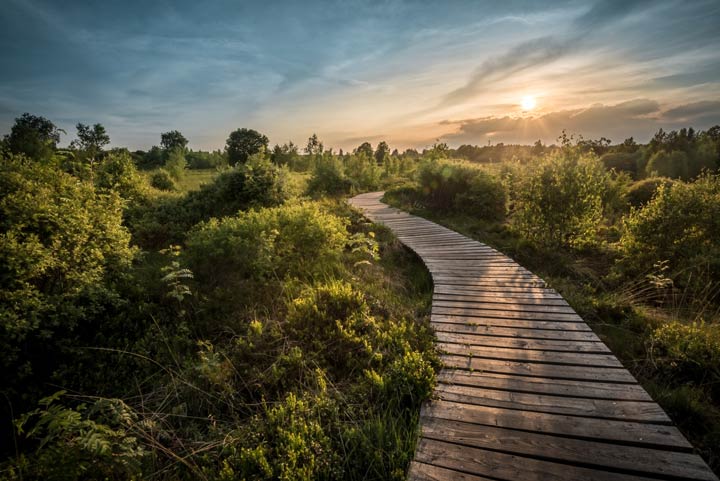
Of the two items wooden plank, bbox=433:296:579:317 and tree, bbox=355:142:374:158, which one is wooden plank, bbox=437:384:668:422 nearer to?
wooden plank, bbox=433:296:579:317

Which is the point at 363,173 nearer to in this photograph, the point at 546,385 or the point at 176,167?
the point at 176,167

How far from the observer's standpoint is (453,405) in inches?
113

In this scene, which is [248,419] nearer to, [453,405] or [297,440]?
[297,440]

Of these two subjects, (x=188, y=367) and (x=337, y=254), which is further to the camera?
(x=337, y=254)

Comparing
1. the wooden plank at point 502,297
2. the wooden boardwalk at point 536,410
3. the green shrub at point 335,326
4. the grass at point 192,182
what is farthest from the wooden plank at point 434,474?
the grass at point 192,182

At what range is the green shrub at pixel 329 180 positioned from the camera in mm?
21500

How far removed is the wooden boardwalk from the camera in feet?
7.30

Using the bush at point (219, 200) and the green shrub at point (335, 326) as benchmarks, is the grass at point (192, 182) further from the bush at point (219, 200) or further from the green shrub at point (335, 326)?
the green shrub at point (335, 326)

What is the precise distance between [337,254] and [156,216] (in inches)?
330

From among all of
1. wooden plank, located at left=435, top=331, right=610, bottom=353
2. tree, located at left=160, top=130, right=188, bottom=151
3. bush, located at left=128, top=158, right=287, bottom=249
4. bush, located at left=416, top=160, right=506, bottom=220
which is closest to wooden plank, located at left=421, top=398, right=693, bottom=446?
wooden plank, located at left=435, top=331, right=610, bottom=353

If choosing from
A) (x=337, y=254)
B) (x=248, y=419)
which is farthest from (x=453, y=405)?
(x=337, y=254)

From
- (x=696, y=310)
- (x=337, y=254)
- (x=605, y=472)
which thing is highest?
(x=337, y=254)

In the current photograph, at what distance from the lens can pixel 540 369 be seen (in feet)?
11.0

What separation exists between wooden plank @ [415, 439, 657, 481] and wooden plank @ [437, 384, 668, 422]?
53 centimetres
